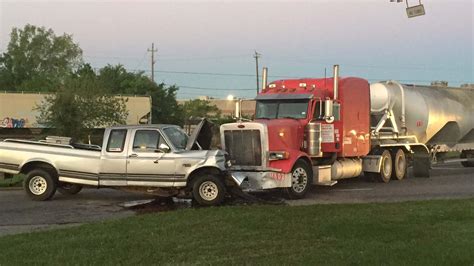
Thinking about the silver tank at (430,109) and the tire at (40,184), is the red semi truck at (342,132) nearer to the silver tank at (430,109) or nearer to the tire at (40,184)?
the silver tank at (430,109)

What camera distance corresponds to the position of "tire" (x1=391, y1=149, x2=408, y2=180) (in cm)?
1984

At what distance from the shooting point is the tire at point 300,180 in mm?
14586

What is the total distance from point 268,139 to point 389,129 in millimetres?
7274

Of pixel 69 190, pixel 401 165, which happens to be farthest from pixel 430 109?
pixel 69 190

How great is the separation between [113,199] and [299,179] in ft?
15.8

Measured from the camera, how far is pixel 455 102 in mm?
22328

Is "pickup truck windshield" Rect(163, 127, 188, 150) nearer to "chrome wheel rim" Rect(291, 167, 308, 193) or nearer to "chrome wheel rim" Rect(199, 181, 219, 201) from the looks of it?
"chrome wheel rim" Rect(199, 181, 219, 201)

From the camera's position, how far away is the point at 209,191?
1304 centimetres

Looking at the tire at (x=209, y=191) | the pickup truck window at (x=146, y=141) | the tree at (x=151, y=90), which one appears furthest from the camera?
the tree at (x=151, y=90)

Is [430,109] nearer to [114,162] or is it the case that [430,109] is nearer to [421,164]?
[421,164]

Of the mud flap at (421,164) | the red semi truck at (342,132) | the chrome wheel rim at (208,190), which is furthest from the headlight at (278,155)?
the mud flap at (421,164)

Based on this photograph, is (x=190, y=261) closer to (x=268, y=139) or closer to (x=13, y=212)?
(x=13, y=212)

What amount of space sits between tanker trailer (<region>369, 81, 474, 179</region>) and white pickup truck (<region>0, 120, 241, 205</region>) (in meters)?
7.89

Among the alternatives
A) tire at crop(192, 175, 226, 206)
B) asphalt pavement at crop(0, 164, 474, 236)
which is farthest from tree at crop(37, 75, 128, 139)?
tire at crop(192, 175, 226, 206)
